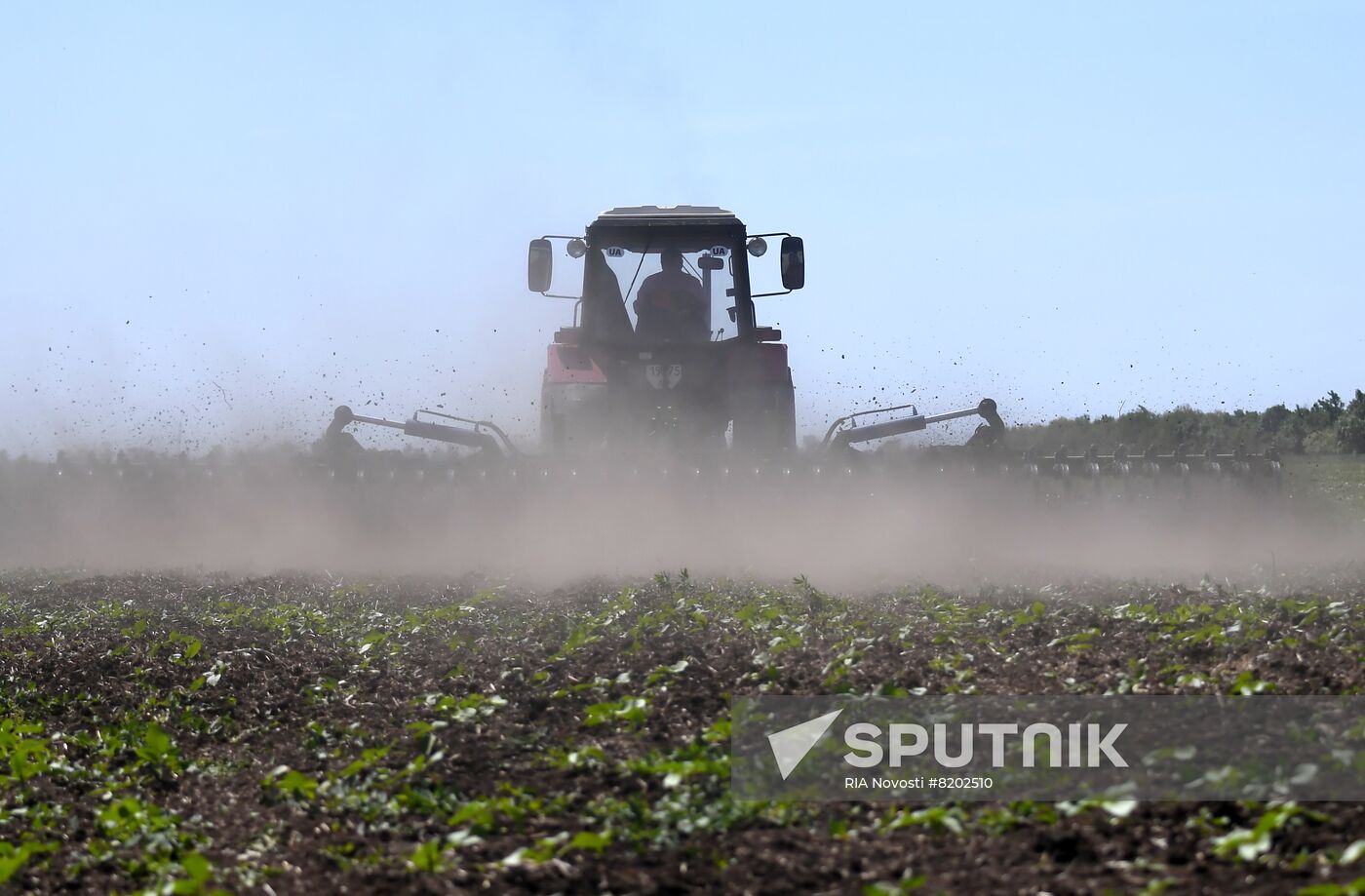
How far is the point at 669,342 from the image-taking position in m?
16.5

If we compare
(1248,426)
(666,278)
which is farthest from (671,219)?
(1248,426)

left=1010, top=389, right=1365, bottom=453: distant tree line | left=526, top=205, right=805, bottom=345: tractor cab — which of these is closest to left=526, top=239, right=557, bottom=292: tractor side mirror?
left=526, top=205, right=805, bottom=345: tractor cab

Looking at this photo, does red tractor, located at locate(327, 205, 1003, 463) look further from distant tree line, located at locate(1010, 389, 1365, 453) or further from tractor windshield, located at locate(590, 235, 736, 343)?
distant tree line, located at locate(1010, 389, 1365, 453)

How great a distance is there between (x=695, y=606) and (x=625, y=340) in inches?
256

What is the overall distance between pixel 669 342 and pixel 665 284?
666mm

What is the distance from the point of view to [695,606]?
419 inches

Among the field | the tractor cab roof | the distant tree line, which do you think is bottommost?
the field

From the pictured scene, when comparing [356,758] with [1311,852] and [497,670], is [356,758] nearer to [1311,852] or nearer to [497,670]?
[497,670]

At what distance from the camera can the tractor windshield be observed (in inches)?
651

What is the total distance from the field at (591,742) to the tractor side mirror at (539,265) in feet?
14.9

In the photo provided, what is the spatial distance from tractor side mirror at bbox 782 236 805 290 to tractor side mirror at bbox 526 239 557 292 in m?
2.50

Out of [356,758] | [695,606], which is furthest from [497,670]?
[695,606]

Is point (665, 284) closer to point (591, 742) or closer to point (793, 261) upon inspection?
point (793, 261)

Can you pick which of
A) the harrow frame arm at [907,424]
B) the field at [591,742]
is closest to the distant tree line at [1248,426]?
the harrow frame arm at [907,424]
